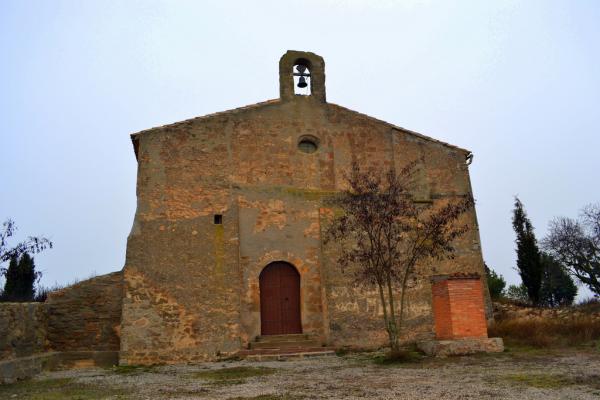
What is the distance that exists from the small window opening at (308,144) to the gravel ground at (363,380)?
6.76 metres

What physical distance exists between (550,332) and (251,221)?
27.4 ft

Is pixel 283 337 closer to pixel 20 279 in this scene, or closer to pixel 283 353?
pixel 283 353

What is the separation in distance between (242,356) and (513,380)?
23.6 ft

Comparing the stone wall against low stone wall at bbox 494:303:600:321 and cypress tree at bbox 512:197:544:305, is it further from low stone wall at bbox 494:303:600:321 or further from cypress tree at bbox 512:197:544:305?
cypress tree at bbox 512:197:544:305

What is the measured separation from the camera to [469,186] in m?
15.7

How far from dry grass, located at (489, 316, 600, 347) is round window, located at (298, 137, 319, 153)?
287 inches

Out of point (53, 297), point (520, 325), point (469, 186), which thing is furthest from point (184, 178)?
point (520, 325)

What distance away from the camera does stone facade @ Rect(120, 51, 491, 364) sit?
12727 mm

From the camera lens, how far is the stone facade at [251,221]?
41.8 feet

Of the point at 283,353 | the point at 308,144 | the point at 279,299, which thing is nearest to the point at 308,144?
the point at 308,144

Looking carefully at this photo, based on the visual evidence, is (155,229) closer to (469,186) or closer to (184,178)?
(184,178)

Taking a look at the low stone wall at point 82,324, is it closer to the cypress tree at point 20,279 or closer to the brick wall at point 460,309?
the brick wall at point 460,309

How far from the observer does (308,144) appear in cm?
1549

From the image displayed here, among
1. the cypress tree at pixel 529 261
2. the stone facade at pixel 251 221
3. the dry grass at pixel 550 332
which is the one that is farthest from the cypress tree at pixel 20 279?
the cypress tree at pixel 529 261
